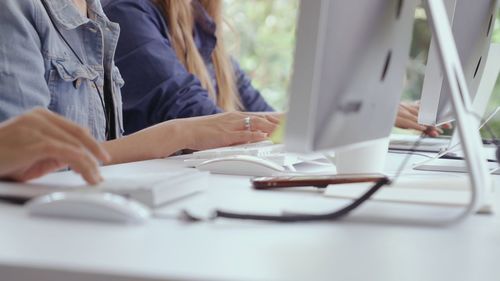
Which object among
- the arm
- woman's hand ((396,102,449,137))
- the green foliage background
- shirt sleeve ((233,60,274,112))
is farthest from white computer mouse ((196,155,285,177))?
the green foliage background

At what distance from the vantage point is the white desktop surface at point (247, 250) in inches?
19.6

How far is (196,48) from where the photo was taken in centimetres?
217

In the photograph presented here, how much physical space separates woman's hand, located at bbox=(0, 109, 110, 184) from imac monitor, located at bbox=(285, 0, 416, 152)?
24cm

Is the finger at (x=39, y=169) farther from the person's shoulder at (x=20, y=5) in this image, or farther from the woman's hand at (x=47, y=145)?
the person's shoulder at (x=20, y=5)

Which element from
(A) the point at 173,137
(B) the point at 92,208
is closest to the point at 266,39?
(A) the point at 173,137

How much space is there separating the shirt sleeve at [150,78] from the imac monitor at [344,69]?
44.7 inches

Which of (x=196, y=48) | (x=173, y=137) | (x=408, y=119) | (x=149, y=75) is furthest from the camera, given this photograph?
(x=196, y=48)

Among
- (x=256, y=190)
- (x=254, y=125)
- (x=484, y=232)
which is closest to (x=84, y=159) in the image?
Result: (x=256, y=190)

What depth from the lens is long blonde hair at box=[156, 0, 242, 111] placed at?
2.09 m

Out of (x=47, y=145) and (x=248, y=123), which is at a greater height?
(x=47, y=145)

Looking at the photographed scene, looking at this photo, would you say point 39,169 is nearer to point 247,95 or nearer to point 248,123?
point 248,123

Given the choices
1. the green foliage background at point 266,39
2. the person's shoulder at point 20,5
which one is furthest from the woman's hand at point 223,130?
the green foliage background at point 266,39

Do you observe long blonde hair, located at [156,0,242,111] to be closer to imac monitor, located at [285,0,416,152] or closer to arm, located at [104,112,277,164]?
arm, located at [104,112,277,164]

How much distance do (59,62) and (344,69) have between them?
832 mm
